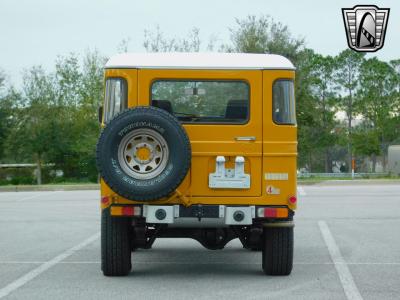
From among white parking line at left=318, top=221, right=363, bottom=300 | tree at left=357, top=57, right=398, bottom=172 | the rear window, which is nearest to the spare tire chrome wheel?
the rear window

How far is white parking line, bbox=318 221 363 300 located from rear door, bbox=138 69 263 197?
4.14 feet

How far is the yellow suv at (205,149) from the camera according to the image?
29.2 ft

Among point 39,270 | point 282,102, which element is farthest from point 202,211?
point 39,270

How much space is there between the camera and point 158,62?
947 centimetres

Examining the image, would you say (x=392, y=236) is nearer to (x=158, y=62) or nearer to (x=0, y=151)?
(x=158, y=62)

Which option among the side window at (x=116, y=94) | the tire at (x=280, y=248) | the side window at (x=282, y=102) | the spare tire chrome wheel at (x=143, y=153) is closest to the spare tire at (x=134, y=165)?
the spare tire chrome wheel at (x=143, y=153)

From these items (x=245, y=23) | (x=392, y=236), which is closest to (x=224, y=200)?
(x=392, y=236)

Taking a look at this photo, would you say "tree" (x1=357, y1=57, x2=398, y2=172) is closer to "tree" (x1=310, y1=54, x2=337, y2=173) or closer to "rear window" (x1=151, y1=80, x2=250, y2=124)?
"tree" (x1=310, y1=54, x2=337, y2=173)

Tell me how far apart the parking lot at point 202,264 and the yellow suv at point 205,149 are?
527mm

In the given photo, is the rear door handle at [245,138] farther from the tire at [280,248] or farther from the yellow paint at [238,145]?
the tire at [280,248]

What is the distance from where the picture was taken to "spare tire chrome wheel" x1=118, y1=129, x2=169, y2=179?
29.1 ft

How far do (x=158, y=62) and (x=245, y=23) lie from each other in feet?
122

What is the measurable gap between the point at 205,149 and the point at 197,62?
90cm

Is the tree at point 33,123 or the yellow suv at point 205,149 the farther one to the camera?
the tree at point 33,123
